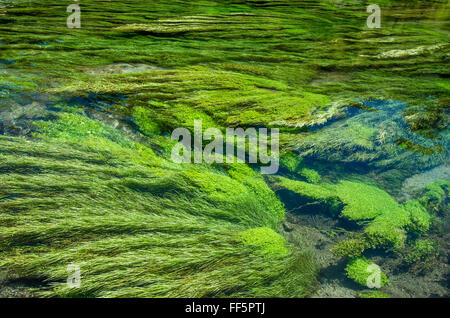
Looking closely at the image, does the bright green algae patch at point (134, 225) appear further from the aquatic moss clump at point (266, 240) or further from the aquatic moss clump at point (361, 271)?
the aquatic moss clump at point (361, 271)

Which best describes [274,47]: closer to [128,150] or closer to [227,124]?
[227,124]

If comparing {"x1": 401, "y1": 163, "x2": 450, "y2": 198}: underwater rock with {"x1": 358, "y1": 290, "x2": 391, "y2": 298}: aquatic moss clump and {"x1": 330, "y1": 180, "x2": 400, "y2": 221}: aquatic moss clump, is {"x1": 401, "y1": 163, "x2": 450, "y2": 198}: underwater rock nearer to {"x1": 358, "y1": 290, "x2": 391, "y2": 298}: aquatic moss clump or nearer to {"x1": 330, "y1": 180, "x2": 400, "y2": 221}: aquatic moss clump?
{"x1": 330, "y1": 180, "x2": 400, "y2": 221}: aquatic moss clump

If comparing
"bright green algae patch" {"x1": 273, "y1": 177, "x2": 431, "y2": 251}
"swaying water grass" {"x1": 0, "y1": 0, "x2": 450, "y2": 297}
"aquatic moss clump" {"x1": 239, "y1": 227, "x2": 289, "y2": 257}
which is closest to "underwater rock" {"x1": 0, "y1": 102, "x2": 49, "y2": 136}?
"swaying water grass" {"x1": 0, "y1": 0, "x2": 450, "y2": 297}

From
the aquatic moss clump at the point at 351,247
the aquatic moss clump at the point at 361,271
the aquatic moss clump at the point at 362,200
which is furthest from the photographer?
the aquatic moss clump at the point at 362,200

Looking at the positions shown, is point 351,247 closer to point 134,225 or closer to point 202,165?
point 202,165

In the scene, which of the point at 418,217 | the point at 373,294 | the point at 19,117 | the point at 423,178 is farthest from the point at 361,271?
the point at 19,117

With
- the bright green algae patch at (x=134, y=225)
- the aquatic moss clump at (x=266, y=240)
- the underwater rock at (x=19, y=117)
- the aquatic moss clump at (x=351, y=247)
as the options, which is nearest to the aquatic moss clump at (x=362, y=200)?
the aquatic moss clump at (x=351, y=247)

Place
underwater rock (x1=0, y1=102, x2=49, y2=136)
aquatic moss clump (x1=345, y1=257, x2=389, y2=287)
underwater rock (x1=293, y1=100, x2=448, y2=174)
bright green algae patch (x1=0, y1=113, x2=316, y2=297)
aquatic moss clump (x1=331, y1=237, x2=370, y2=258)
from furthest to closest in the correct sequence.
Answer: underwater rock (x1=293, y1=100, x2=448, y2=174) → underwater rock (x1=0, y1=102, x2=49, y2=136) → aquatic moss clump (x1=331, y1=237, x2=370, y2=258) → aquatic moss clump (x1=345, y1=257, x2=389, y2=287) → bright green algae patch (x1=0, y1=113, x2=316, y2=297)
